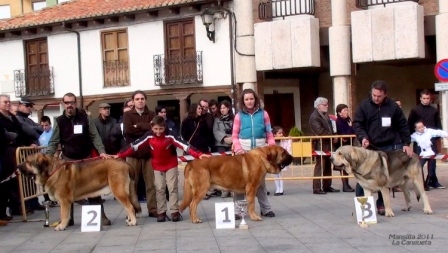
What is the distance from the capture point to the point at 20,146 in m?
12.8

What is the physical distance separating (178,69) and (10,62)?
8.69 metres

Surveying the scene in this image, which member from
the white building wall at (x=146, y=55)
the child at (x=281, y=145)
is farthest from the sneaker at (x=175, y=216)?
the white building wall at (x=146, y=55)

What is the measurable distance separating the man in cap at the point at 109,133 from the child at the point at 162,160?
3145 millimetres

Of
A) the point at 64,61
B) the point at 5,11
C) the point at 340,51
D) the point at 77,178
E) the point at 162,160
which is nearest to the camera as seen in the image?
the point at 77,178

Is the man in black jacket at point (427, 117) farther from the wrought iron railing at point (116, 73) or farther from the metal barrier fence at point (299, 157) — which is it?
the wrought iron railing at point (116, 73)

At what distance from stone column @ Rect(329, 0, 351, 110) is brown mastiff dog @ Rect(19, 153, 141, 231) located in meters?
14.9

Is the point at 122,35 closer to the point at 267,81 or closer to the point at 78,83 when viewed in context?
the point at 78,83

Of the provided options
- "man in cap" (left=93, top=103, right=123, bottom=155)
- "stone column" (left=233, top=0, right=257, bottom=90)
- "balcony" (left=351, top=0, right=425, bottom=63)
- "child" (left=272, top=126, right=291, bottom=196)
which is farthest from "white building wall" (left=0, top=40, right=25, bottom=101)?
"child" (left=272, top=126, right=291, bottom=196)

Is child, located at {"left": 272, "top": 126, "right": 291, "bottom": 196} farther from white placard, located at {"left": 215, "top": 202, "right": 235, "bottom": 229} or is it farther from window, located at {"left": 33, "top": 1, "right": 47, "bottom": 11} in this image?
window, located at {"left": 33, "top": 1, "right": 47, "bottom": 11}

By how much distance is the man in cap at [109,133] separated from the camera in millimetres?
14469

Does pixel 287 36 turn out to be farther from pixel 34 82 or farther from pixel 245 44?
pixel 34 82

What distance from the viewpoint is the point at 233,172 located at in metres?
11.0

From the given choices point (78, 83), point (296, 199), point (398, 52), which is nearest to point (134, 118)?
point (296, 199)

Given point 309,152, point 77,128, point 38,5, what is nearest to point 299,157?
point 309,152
